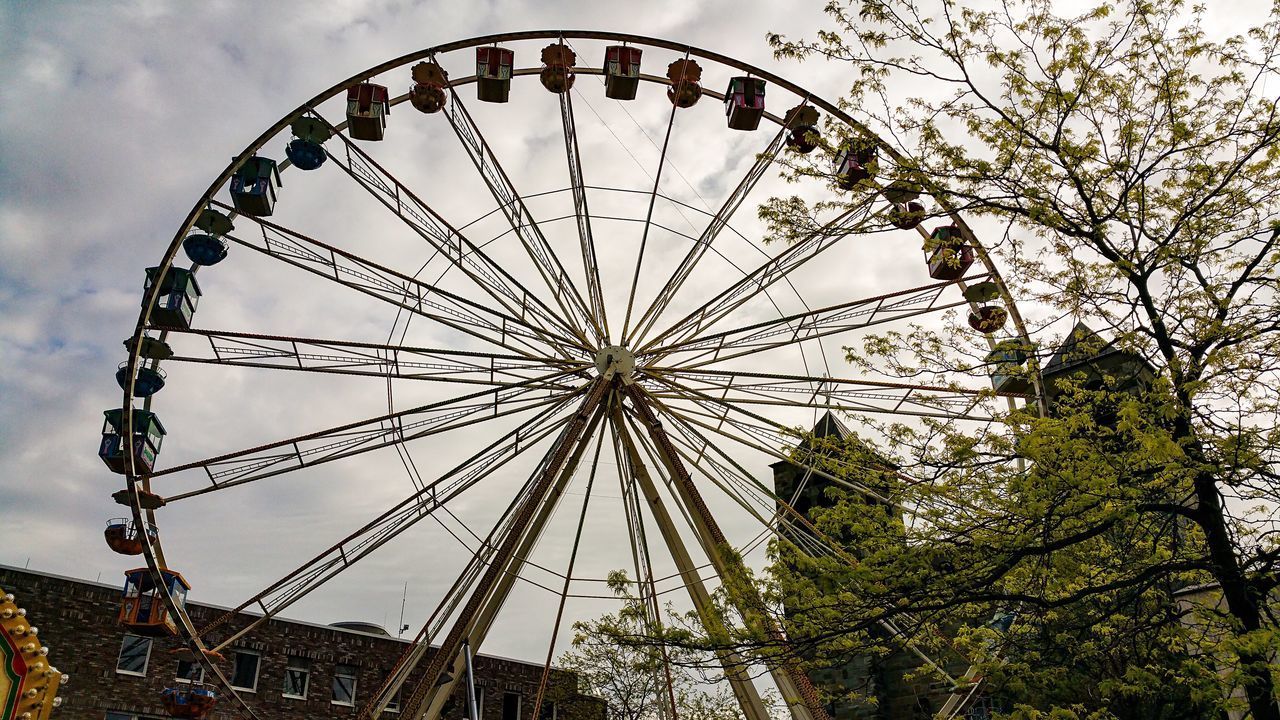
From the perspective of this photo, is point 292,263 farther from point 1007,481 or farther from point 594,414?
point 1007,481

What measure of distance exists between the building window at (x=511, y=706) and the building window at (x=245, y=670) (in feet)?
29.5

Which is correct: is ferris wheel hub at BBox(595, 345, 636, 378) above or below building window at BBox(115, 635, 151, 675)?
above

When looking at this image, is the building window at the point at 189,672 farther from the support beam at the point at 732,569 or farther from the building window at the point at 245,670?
the support beam at the point at 732,569

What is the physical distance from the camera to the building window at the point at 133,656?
26.3m

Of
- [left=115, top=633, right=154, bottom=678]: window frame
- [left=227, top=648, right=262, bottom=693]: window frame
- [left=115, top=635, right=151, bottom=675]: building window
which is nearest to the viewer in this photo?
[left=115, top=633, right=154, bottom=678]: window frame

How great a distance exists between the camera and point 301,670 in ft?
99.0

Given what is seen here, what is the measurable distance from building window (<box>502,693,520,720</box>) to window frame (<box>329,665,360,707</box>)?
18.9 ft

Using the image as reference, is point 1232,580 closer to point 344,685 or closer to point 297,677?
point 297,677

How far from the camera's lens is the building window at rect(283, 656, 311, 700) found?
29703 millimetres

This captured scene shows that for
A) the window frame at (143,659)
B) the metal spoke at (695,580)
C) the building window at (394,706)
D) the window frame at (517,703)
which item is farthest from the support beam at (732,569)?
the window frame at (517,703)

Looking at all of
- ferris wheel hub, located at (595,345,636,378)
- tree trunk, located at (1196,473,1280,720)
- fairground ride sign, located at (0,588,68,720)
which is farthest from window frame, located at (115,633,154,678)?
tree trunk, located at (1196,473,1280,720)

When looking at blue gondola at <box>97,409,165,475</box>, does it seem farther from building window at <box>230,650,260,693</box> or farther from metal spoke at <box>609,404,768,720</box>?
building window at <box>230,650,260,693</box>

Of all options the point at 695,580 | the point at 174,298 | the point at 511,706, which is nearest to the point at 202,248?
the point at 174,298

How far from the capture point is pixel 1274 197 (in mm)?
10555
